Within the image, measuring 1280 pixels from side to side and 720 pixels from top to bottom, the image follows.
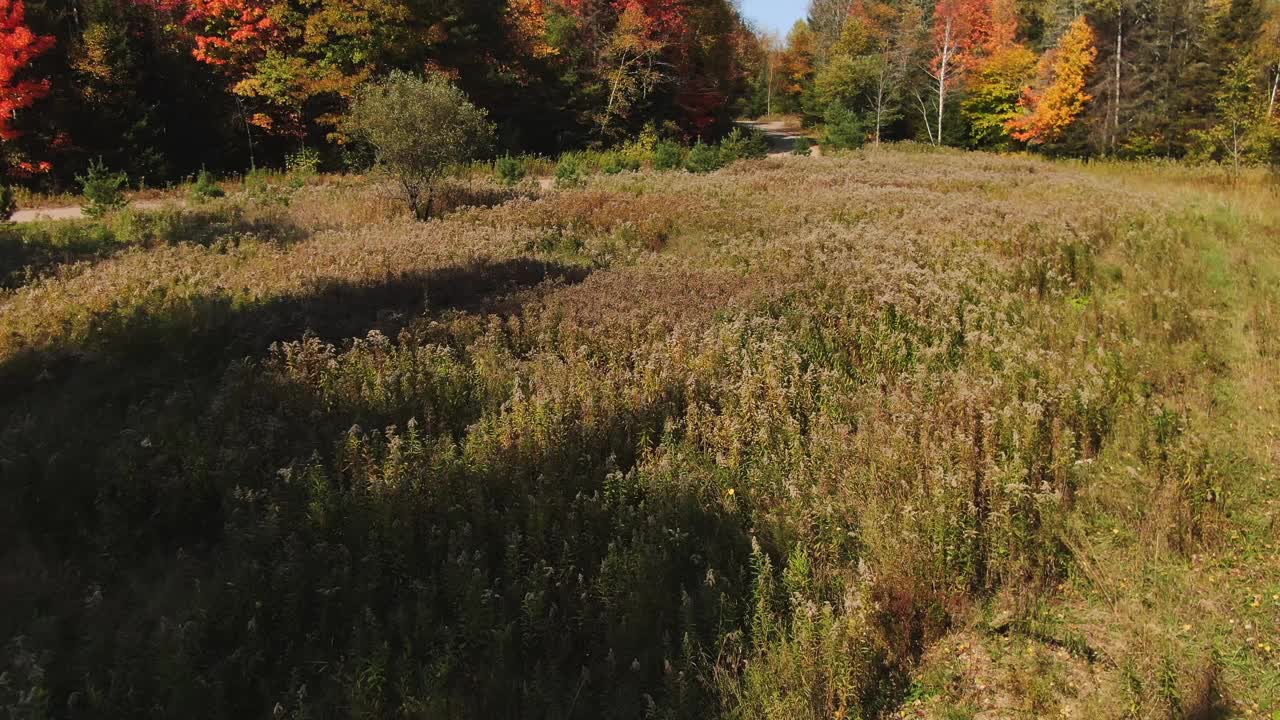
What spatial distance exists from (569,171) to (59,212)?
43.6 feet

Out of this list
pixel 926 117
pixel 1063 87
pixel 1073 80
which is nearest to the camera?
pixel 1073 80

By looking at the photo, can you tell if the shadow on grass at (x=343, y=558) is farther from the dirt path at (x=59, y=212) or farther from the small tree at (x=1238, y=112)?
the small tree at (x=1238, y=112)

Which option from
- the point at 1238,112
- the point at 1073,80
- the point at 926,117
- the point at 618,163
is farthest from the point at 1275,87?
the point at 618,163

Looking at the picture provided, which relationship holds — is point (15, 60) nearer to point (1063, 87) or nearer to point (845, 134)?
point (845, 134)

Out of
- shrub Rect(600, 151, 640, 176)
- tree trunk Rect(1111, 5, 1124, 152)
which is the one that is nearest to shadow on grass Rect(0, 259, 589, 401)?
shrub Rect(600, 151, 640, 176)

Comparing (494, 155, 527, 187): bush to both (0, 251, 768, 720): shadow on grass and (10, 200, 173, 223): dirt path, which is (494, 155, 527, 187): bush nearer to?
(10, 200, 173, 223): dirt path

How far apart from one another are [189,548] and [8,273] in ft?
25.0

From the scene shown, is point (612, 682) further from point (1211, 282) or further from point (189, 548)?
point (1211, 282)

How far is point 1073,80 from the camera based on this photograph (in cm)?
3978

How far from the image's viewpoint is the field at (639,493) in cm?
354

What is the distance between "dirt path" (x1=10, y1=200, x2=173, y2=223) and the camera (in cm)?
1641

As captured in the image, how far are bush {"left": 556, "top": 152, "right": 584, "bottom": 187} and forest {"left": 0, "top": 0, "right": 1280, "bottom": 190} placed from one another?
→ 693 centimetres

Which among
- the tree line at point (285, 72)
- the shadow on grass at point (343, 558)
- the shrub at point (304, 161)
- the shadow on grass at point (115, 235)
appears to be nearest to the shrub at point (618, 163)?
the tree line at point (285, 72)

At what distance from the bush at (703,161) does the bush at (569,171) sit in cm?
390
